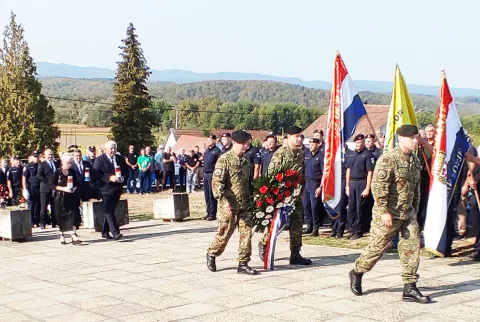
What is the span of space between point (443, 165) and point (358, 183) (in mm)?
2552

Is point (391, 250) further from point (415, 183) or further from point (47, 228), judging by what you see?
point (47, 228)

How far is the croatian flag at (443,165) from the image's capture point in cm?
998

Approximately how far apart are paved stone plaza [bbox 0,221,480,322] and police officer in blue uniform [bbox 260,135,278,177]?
269 cm

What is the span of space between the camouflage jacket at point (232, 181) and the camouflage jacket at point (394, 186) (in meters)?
2.29

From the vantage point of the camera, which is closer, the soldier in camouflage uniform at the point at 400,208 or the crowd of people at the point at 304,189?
the soldier in camouflage uniform at the point at 400,208

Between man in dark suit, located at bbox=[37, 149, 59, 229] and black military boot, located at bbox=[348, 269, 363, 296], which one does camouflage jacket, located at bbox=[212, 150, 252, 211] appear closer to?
black military boot, located at bbox=[348, 269, 363, 296]

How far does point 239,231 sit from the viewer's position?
963 cm

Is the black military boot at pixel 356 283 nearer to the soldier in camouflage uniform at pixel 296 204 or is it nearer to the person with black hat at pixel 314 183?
the soldier in camouflage uniform at pixel 296 204

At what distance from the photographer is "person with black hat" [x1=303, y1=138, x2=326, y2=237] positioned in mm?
13039

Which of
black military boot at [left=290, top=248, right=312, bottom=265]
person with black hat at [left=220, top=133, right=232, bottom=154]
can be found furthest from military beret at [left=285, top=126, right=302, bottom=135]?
person with black hat at [left=220, top=133, right=232, bottom=154]

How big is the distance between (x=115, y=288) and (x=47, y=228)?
7400 mm

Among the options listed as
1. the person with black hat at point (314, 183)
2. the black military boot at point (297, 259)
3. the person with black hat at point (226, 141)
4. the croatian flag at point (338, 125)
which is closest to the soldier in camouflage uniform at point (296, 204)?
the black military boot at point (297, 259)

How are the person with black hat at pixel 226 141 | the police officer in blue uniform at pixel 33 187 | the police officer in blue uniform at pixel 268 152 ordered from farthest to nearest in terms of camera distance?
the police officer in blue uniform at pixel 33 187 < the person with black hat at pixel 226 141 < the police officer in blue uniform at pixel 268 152

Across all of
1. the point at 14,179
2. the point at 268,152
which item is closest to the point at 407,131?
the point at 268,152
